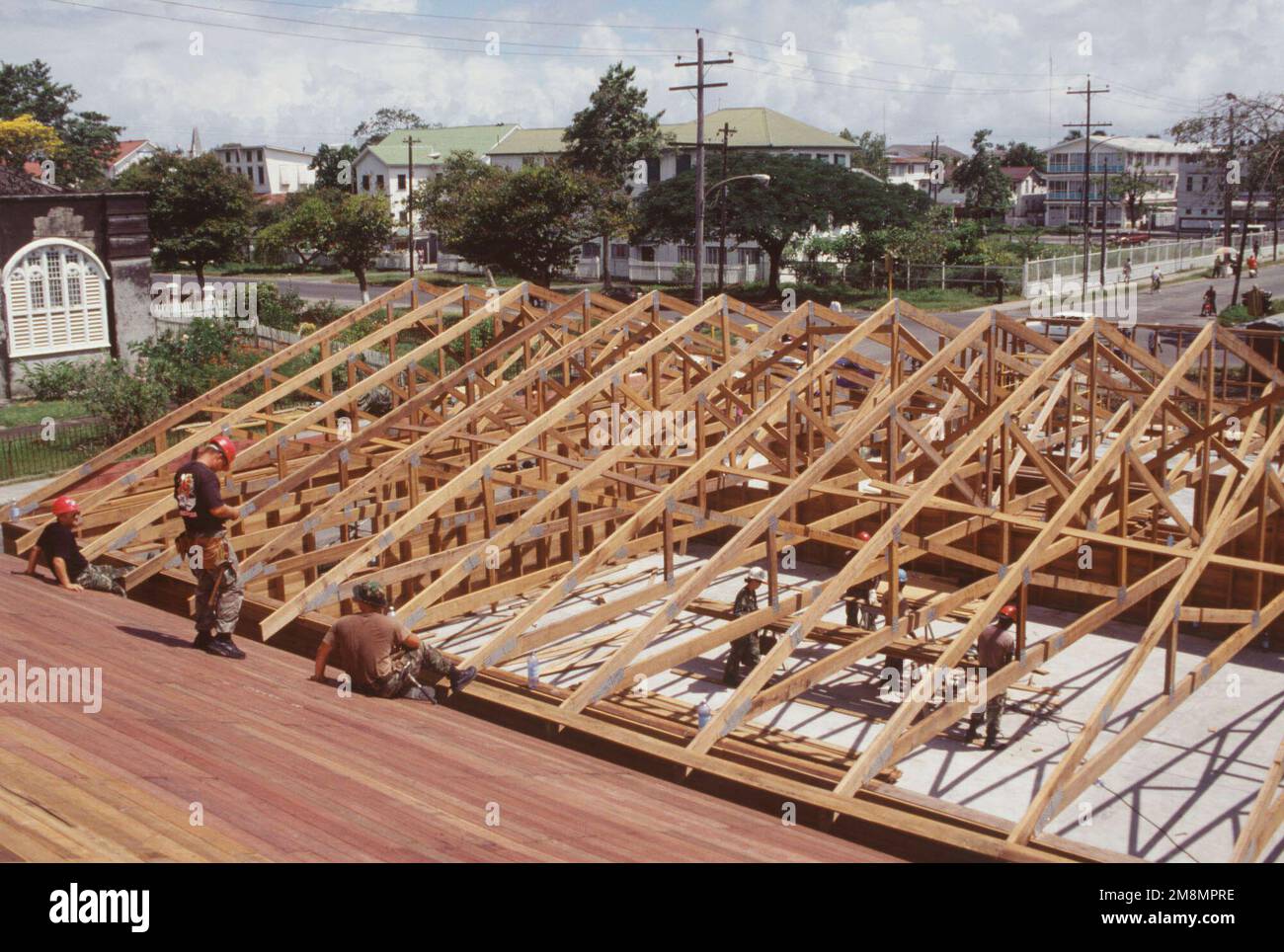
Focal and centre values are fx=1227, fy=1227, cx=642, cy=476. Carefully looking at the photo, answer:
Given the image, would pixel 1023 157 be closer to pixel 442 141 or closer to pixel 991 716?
pixel 442 141

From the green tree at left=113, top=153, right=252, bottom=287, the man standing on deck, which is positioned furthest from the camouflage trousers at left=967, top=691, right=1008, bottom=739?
the green tree at left=113, top=153, right=252, bottom=287

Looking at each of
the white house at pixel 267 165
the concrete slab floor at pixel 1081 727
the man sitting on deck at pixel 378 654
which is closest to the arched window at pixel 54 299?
the concrete slab floor at pixel 1081 727

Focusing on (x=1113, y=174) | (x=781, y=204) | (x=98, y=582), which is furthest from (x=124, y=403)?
(x=1113, y=174)

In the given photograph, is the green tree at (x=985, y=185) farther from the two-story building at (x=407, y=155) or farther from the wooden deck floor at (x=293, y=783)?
the wooden deck floor at (x=293, y=783)

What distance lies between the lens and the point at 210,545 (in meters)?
9.01

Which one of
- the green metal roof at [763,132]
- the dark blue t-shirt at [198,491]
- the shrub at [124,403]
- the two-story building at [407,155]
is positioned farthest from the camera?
the two-story building at [407,155]

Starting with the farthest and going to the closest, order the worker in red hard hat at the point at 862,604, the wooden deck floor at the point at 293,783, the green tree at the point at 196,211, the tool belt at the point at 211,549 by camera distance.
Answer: the green tree at the point at 196,211 → the worker in red hard hat at the point at 862,604 → the tool belt at the point at 211,549 → the wooden deck floor at the point at 293,783

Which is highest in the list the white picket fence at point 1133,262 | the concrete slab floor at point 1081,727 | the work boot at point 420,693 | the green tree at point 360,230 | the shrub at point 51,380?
the green tree at point 360,230

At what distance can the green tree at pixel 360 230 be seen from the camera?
47.1 metres

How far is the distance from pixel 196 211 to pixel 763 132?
33.2m

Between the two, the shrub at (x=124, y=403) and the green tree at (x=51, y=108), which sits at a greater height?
the green tree at (x=51, y=108)

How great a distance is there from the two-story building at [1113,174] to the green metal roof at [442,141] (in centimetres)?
4788

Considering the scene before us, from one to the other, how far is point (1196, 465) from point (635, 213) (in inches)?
1361

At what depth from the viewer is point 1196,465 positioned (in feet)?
58.7
